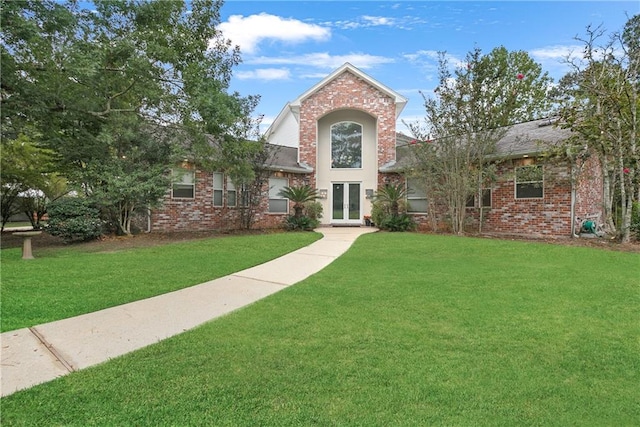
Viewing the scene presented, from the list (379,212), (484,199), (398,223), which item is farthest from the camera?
(379,212)

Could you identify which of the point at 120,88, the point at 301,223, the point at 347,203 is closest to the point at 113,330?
the point at 120,88

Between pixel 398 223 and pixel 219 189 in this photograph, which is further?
pixel 219 189

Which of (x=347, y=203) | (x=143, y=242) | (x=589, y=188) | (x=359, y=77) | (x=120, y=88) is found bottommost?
(x=143, y=242)

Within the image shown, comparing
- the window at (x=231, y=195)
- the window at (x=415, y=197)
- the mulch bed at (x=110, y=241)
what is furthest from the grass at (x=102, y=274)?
the window at (x=415, y=197)

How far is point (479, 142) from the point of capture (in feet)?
40.3

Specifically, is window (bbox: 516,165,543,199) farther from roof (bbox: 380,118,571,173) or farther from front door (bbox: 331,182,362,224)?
front door (bbox: 331,182,362,224)

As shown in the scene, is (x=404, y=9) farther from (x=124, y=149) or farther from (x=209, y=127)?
(x=124, y=149)

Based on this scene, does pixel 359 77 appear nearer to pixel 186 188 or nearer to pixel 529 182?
pixel 529 182

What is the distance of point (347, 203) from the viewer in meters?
17.2

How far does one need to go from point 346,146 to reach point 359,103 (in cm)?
213

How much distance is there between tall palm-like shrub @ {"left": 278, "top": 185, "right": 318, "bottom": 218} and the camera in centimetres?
1521

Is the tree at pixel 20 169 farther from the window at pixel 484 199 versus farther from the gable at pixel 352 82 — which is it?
the window at pixel 484 199

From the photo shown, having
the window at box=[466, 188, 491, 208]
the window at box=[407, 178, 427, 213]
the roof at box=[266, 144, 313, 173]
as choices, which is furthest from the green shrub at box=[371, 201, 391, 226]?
the roof at box=[266, 144, 313, 173]

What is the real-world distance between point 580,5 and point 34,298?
1409cm
